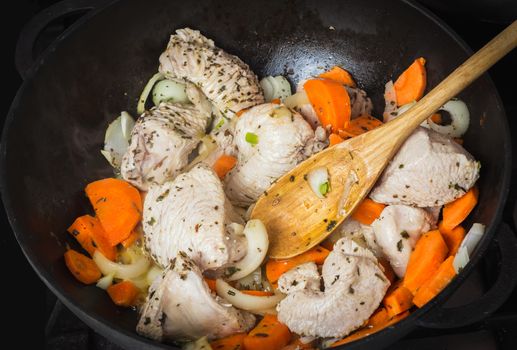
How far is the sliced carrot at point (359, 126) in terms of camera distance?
265cm

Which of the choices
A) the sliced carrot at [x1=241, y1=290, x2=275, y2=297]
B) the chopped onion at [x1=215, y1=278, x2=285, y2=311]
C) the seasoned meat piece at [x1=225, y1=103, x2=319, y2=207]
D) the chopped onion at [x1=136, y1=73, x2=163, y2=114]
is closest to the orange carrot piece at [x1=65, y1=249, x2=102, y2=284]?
the chopped onion at [x1=215, y1=278, x2=285, y2=311]

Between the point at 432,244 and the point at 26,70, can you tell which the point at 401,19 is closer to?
the point at 432,244

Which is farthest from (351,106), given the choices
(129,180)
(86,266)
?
(86,266)

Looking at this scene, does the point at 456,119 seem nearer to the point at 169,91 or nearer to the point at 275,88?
the point at 275,88

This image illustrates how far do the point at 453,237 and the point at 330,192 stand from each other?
0.53 meters

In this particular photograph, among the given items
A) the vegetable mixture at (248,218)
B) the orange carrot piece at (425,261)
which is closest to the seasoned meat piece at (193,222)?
the vegetable mixture at (248,218)

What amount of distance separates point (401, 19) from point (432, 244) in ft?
3.60

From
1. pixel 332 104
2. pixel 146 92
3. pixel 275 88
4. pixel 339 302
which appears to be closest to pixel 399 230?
pixel 339 302

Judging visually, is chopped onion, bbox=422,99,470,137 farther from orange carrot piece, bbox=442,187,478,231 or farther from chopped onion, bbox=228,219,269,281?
chopped onion, bbox=228,219,269,281

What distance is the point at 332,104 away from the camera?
8.87ft

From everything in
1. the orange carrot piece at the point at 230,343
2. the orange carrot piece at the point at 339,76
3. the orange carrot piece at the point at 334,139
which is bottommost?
the orange carrot piece at the point at 230,343

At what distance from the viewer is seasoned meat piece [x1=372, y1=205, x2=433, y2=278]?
237 centimetres

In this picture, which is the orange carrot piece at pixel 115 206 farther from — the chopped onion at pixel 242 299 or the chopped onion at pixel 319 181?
the chopped onion at pixel 319 181

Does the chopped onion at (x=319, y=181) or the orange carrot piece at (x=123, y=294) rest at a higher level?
the chopped onion at (x=319, y=181)
